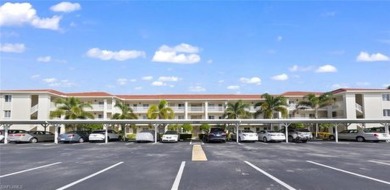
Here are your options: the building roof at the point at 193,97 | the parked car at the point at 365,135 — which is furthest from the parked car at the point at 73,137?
the parked car at the point at 365,135

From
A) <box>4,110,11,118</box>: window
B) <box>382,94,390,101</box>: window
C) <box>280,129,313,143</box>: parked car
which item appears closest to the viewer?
<box>280,129,313,143</box>: parked car

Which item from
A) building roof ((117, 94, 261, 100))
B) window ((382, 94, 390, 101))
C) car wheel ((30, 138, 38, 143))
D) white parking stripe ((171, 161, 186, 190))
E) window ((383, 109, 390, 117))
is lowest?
car wheel ((30, 138, 38, 143))

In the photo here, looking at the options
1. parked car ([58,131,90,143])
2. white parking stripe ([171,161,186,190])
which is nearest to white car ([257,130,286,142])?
parked car ([58,131,90,143])

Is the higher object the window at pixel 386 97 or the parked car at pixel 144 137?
the window at pixel 386 97

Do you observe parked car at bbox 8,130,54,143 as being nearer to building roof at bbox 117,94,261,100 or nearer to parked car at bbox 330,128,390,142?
building roof at bbox 117,94,261,100

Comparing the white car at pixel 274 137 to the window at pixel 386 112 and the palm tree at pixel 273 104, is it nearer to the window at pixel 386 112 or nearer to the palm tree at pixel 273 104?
the palm tree at pixel 273 104

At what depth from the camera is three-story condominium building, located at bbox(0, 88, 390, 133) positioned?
50.9 m

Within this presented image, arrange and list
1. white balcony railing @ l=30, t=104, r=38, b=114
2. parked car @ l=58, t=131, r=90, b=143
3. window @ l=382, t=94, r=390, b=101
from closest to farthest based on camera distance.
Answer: parked car @ l=58, t=131, r=90, b=143
white balcony railing @ l=30, t=104, r=38, b=114
window @ l=382, t=94, r=390, b=101

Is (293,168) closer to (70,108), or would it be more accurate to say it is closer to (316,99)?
(70,108)

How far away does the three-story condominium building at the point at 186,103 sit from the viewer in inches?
2003

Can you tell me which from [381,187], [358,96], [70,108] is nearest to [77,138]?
[70,108]

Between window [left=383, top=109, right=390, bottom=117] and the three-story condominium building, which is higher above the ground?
the three-story condominium building

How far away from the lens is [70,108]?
47.3 metres

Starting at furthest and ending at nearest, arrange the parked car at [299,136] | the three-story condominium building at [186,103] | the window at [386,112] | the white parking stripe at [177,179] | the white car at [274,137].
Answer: the window at [386,112] → the three-story condominium building at [186,103] → the parked car at [299,136] → the white car at [274,137] → the white parking stripe at [177,179]
